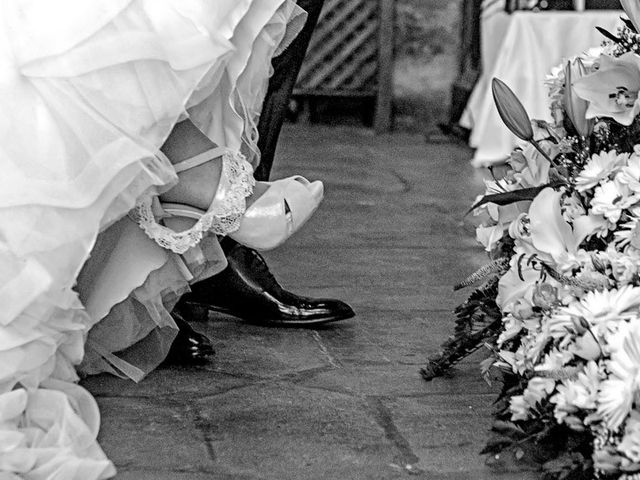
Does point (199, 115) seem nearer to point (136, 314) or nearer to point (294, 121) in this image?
point (136, 314)

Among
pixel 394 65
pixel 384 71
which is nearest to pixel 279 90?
pixel 384 71

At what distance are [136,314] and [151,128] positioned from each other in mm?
355

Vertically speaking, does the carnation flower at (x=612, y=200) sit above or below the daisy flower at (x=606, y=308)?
above

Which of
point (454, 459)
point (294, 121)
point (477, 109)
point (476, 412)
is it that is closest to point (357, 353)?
point (476, 412)

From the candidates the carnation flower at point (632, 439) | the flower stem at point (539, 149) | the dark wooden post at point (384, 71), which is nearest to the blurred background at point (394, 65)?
the dark wooden post at point (384, 71)

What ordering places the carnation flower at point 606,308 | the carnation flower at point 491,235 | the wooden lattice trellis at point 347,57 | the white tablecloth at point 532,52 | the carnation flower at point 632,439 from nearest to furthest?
the carnation flower at point 632,439
the carnation flower at point 606,308
the carnation flower at point 491,235
the white tablecloth at point 532,52
the wooden lattice trellis at point 347,57

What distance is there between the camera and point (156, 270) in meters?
1.54

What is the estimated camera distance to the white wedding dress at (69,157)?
1.22 metres

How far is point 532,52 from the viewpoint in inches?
178

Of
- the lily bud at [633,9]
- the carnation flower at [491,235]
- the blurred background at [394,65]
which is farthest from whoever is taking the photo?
the blurred background at [394,65]

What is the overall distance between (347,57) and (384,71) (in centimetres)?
26

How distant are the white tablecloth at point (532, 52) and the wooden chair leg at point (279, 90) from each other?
2.61 meters

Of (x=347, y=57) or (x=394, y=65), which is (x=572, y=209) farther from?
(x=394, y=65)

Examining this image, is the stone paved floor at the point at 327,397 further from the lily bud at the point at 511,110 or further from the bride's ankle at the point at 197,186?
the lily bud at the point at 511,110
